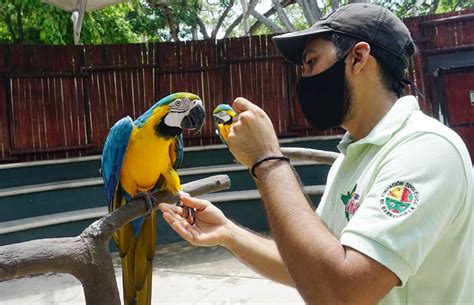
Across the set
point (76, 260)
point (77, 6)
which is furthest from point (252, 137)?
point (77, 6)

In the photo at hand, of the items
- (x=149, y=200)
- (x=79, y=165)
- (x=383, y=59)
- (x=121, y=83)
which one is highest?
(x=121, y=83)

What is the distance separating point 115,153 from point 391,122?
1964 mm

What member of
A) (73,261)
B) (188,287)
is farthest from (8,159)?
(73,261)

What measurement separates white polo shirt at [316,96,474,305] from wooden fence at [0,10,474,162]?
602 cm

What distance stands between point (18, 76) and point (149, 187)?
14.0ft

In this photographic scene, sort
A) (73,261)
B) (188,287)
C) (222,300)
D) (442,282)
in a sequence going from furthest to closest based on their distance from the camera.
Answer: (188,287)
(222,300)
(73,261)
(442,282)

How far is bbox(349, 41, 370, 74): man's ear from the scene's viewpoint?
0.97 m

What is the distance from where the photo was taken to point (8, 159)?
237 inches

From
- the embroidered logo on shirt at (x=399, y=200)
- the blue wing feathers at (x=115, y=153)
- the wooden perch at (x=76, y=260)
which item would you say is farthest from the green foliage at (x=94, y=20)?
the embroidered logo on shirt at (x=399, y=200)

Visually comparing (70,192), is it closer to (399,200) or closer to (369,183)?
(369,183)

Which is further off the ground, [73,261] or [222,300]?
Answer: [73,261]

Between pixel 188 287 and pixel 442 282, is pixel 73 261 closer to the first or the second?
pixel 442 282

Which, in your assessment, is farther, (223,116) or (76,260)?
(223,116)

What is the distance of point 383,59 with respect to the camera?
3.24ft
